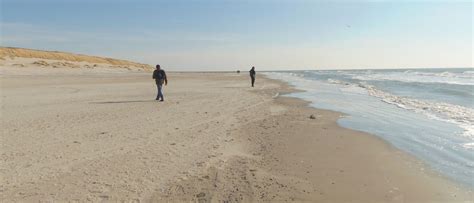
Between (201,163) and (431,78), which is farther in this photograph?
(431,78)

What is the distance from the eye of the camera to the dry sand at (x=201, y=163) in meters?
4.90

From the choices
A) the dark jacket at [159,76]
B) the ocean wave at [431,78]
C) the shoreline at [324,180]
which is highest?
the dark jacket at [159,76]

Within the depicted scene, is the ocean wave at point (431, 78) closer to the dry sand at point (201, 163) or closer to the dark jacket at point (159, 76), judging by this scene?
the dark jacket at point (159, 76)

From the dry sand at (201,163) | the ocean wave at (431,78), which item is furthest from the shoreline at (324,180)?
the ocean wave at (431,78)

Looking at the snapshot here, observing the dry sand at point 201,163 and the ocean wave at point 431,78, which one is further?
the ocean wave at point 431,78

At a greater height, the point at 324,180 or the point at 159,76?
the point at 159,76

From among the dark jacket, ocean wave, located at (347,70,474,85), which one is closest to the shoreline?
the dark jacket

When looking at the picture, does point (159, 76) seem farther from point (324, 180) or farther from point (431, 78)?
point (431, 78)

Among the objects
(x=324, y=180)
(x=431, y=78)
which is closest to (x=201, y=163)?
(x=324, y=180)

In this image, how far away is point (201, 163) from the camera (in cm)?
627

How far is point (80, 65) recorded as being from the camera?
206 feet

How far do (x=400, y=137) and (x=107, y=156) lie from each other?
6.66 m

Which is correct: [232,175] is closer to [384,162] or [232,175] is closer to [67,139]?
[384,162]

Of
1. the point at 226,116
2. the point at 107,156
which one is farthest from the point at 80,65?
the point at 107,156
